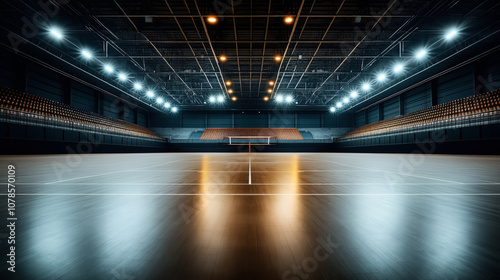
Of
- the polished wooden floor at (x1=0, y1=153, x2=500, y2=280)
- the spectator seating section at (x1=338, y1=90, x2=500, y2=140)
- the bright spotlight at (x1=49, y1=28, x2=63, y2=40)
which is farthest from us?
the spectator seating section at (x1=338, y1=90, x2=500, y2=140)

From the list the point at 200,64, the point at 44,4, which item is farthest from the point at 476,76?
the point at 44,4

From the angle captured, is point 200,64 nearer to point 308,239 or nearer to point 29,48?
point 29,48

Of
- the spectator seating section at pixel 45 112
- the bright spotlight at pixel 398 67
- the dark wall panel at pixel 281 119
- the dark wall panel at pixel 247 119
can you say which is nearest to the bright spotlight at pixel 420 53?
the bright spotlight at pixel 398 67

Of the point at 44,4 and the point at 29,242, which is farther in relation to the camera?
the point at 44,4

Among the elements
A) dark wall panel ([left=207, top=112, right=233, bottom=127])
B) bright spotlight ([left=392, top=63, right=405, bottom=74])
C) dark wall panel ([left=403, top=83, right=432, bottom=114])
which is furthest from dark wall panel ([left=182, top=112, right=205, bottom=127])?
dark wall panel ([left=403, top=83, right=432, bottom=114])

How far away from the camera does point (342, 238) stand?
0.81 m

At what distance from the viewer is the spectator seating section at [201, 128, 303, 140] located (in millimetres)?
24422

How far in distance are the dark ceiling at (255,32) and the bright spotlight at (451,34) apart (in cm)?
23

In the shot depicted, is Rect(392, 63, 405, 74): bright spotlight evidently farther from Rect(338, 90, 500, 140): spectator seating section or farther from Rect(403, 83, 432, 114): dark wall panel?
Rect(403, 83, 432, 114): dark wall panel

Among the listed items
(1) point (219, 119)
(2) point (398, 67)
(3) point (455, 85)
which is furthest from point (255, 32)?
(1) point (219, 119)

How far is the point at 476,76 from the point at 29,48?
2198cm

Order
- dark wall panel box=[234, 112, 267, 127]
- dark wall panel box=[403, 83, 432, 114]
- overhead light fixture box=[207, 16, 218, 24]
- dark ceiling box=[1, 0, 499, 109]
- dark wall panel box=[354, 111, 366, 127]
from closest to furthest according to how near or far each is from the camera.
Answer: dark ceiling box=[1, 0, 499, 109] < overhead light fixture box=[207, 16, 218, 24] < dark wall panel box=[403, 83, 432, 114] < dark wall panel box=[354, 111, 366, 127] < dark wall panel box=[234, 112, 267, 127]

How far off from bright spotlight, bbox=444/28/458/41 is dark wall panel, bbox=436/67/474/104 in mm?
4718

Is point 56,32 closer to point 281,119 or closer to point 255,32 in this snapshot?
point 255,32
